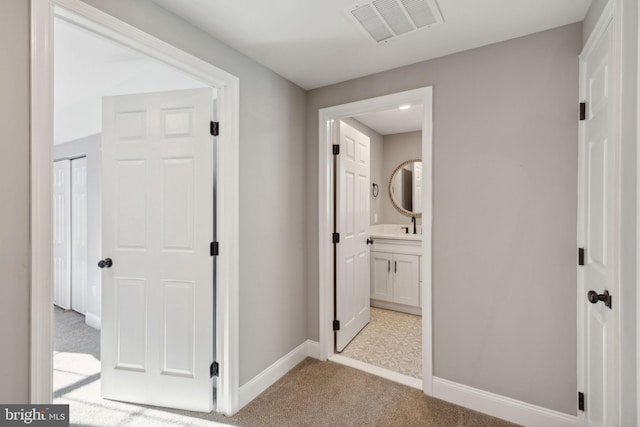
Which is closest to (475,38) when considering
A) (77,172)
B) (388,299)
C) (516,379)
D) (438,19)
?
(438,19)

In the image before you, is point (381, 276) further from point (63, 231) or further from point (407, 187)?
point (63, 231)

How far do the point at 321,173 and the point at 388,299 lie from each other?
6.93 feet

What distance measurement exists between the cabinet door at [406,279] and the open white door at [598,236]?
79.4 inches

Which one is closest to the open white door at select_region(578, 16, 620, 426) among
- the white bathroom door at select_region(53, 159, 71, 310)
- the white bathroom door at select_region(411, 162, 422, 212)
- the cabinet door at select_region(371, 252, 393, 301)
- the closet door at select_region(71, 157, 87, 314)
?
the cabinet door at select_region(371, 252, 393, 301)

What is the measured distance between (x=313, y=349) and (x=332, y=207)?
1273 mm

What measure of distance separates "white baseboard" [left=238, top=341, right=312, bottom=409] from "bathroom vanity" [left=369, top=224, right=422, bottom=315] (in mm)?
1538

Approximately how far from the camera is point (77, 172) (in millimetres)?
3855

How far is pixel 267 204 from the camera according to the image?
2.30 meters

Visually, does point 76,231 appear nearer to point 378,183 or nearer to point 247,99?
point 247,99

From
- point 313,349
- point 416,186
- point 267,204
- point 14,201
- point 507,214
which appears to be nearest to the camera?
point 14,201

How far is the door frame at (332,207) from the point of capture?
214cm

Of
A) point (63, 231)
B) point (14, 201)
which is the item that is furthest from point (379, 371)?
point (63, 231)

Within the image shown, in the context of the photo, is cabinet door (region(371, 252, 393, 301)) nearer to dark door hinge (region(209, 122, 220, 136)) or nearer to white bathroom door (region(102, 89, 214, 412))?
white bathroom door (region(102, 89, 214, 412))

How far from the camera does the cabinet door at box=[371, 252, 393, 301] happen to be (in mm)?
3881
